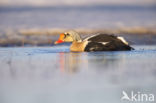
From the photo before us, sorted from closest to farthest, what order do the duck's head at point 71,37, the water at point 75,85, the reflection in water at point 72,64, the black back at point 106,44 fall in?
the water at point 75,85, the reflection in water at point 72,64, the black back at point 106,44, the duck's head at point 71,37

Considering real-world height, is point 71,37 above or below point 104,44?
above

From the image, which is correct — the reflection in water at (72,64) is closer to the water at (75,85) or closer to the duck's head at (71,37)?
the water at (75,85)

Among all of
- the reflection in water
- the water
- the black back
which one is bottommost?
the water

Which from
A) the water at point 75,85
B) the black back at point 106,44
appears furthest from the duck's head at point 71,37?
the water at point 75,85

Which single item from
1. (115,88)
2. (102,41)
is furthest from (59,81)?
(102,41)

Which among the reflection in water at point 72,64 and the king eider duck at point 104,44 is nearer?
the reflection in water at point 72,64

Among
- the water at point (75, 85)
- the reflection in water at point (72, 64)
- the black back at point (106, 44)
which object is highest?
the black back at point (106, 44)

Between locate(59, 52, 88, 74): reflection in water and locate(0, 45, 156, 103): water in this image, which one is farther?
locate(59, 52, 88, 74): reflection in water

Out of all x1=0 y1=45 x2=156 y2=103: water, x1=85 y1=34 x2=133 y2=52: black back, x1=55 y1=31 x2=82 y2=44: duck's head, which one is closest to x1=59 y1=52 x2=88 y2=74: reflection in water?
x1=0 y1=45 x2=156 y2=103: water

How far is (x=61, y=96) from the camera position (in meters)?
3.88

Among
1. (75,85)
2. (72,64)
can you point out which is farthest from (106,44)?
(75,85)

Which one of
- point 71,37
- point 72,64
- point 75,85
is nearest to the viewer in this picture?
point 75,85

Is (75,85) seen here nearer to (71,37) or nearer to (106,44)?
(106,44)

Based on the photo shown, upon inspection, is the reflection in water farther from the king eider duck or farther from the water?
the king eider duck
